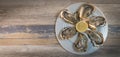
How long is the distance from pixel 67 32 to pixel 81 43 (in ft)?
0.58

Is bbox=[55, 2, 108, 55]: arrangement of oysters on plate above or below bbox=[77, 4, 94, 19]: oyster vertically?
below

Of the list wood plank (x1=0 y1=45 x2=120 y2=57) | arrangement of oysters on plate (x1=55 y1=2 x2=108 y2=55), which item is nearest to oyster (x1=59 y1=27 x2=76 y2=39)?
arrangement of oysters on plate (x1=55 y1=2 x2=108 y2=55)

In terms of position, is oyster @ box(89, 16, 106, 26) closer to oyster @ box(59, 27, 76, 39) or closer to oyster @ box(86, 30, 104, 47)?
oyster @ box(86, 30, 104, 47)

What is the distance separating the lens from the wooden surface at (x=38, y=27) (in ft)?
8.62

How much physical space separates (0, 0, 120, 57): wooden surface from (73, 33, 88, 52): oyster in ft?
0.34

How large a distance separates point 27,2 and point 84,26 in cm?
62

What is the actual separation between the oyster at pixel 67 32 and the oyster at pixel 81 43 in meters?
0.07

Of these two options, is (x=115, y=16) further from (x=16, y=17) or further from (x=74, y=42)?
(x=16, y=17)

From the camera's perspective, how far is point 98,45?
260cm

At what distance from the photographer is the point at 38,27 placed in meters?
2.64

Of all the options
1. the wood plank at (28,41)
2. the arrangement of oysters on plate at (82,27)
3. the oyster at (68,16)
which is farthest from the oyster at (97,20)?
the wood plank at (28,41)

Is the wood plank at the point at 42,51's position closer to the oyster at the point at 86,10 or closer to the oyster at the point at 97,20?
the oyster at the point at 97,20

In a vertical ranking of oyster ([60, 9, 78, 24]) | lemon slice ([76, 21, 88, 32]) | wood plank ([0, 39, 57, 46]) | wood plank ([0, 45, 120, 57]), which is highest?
oyster ([60, 9, 78, 24])

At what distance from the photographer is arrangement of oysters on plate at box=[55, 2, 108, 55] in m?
2.58
